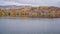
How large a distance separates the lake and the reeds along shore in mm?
63

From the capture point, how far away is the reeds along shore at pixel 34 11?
1346 mm

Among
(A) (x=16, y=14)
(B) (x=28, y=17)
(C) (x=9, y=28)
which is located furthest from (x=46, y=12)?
(C) (x=9, y=28)

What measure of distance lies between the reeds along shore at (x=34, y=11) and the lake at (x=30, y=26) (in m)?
0.06

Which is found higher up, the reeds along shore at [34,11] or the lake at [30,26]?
the reeds along shore at [34,11]

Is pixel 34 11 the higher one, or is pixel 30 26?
pixel 34 11

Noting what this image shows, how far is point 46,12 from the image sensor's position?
1350 mm

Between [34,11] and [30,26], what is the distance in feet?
0.80

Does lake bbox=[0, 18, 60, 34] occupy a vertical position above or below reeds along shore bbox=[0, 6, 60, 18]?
below

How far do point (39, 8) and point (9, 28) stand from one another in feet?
1.86

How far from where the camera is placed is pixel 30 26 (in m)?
1.36

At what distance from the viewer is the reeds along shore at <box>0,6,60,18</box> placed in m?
1.35

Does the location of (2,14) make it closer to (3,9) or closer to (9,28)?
(3,9)

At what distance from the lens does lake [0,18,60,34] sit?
1.35 m

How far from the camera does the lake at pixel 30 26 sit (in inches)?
53.1
